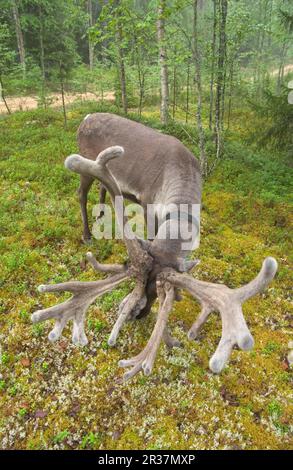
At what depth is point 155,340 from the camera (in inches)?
140

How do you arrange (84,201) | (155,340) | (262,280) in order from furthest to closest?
(84,201), (155,340), (262,280)

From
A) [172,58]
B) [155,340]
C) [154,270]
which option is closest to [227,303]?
[155,340]

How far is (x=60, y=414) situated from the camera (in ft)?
15.4

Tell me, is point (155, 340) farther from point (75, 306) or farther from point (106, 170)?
point (106, 170)

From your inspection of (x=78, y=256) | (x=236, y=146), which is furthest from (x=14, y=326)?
(x=236, y=146)

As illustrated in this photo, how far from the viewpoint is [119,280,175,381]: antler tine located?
11.1 feet

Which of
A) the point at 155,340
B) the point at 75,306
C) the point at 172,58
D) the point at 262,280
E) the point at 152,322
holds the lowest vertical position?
the point at 152,322

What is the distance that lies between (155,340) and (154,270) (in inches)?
31.5

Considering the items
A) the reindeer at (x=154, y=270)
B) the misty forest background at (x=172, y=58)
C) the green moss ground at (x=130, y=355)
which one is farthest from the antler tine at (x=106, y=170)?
the misty forest background at (x=172, y=58)

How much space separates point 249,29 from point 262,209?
5804 mm

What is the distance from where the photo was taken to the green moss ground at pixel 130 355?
14.8 feet

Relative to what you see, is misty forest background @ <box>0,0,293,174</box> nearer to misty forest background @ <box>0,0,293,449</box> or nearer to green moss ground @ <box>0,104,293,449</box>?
misty forest background @ <box>0,0,293,449</box>

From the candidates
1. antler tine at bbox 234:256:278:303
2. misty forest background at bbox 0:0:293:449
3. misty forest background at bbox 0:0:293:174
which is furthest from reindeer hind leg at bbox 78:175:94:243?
antler tine at bbox 234:256:278:303

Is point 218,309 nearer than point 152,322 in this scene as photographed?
Yes
